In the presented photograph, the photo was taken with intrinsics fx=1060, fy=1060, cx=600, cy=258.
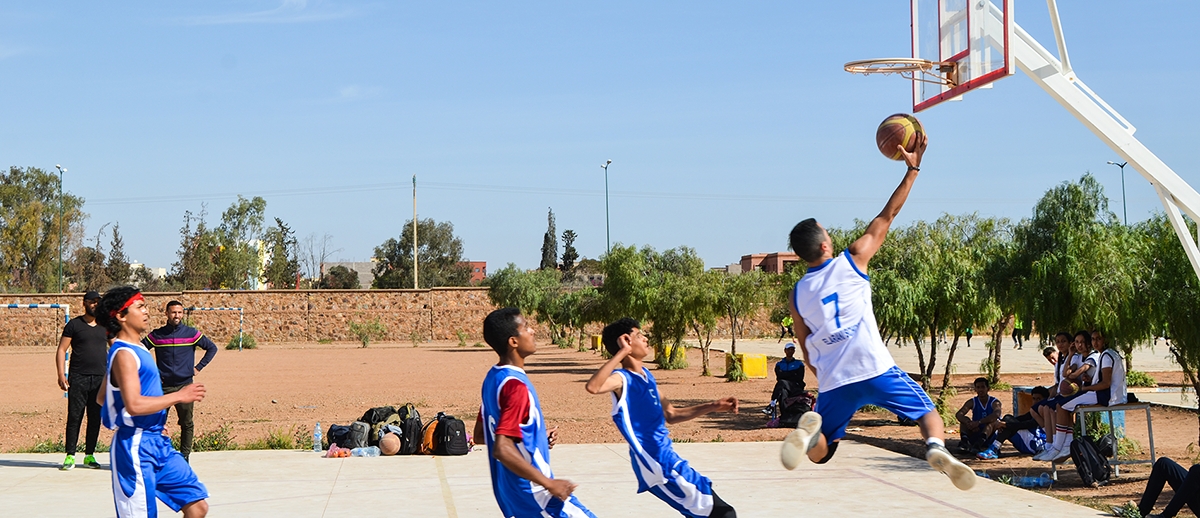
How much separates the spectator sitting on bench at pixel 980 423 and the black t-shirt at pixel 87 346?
32.8 ft

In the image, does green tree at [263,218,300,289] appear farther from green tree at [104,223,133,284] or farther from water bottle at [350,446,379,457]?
water bottle at [350,446,379,457]

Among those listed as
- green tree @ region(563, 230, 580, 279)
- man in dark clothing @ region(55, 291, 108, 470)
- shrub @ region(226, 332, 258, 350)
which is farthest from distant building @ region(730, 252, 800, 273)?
man in dark clothing @ region(55, 291, 108, 470)

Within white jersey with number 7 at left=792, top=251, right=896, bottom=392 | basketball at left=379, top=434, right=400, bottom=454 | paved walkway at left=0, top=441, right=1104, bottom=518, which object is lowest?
paved walkway at left=0, top=441, right=1104, bottom=518

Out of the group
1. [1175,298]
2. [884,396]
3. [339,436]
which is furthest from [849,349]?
[339,436]

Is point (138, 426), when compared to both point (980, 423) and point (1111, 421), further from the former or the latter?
point (980, 423)

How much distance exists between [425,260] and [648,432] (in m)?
86.6

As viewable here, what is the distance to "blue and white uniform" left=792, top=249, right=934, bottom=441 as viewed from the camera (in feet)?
18.7

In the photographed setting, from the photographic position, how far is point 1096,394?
11.0 metres

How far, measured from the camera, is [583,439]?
1533cm

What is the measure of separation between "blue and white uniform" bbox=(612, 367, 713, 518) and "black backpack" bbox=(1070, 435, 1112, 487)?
594 cm

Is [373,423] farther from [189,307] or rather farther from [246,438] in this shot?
[189,307]

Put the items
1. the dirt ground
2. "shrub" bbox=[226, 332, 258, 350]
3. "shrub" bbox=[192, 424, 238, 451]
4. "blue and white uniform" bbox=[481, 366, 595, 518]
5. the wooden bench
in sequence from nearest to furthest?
"blue and white uniform" bbox=[481, 366, 595, 518] < the wooden bench < "shrub" bbox=[192, 424, 238, 451] < the dirt ground < "shrub" bbox=[226, 332, 258, 350]

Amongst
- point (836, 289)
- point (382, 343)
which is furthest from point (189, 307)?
point (836, 289)

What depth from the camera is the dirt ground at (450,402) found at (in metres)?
14.2
